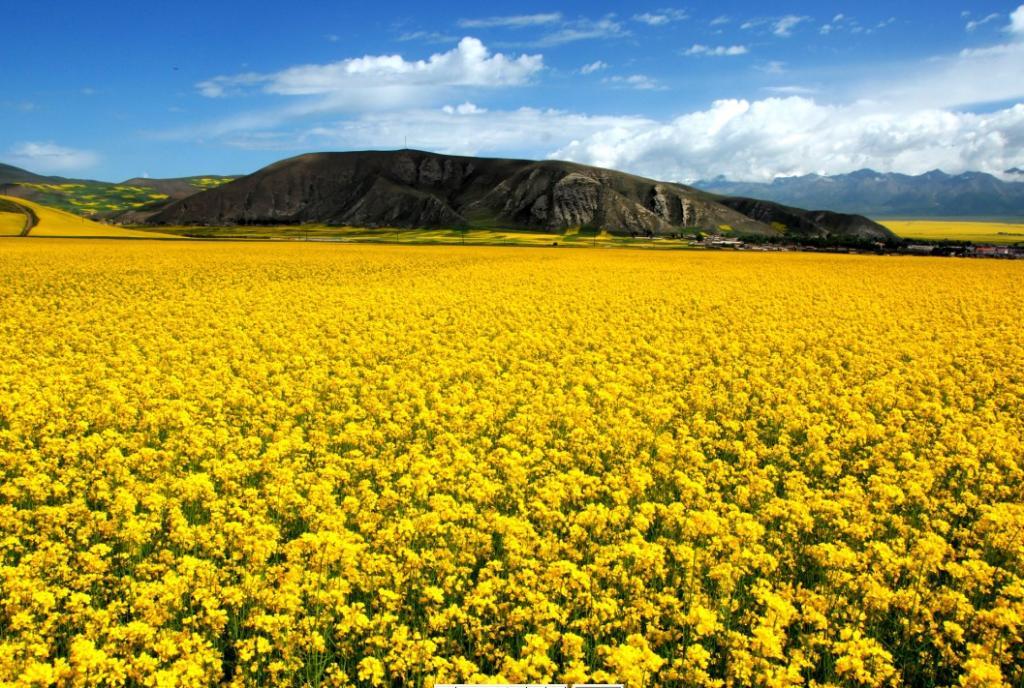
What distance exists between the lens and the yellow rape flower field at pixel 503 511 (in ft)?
19.4

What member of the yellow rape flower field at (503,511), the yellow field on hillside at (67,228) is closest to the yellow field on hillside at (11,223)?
the yellow field on hillside at (67,228)

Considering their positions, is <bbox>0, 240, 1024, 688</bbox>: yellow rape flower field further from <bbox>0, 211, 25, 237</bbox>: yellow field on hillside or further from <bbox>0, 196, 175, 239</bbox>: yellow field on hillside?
<bbox>0, 196, 175, 239</bbox>: yellow field on hillside

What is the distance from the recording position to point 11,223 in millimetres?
88375

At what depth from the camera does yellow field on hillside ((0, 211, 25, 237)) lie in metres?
80.0

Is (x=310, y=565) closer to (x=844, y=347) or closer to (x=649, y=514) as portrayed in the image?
(x=649, y=514)

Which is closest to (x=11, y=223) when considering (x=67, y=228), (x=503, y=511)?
(x=67, y=228)

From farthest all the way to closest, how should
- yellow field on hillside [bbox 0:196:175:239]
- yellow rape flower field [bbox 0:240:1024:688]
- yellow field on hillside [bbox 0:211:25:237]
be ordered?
yellow field on hillside [bbox 0:196:175:239] < yellow field on hillside [bbox 0:211:25:237] < yellow rape flower field [bbox 0:240:1024:688]

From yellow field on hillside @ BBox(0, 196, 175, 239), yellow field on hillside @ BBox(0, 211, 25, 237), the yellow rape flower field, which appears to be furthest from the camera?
yellow field on hillside @ BBox(0, 196, 175, 239)

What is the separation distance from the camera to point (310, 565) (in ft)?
22.8

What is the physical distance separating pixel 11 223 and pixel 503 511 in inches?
4283

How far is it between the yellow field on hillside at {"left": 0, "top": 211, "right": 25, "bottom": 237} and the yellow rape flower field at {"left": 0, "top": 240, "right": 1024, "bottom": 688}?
3142 inches

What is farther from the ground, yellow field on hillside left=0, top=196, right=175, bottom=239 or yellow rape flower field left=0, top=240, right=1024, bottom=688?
yellow field on hillside left=0, top=196, right=175, bottom=239

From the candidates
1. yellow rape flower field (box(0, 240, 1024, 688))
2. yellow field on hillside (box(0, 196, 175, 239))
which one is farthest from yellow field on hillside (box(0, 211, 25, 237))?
yellow rape flower field (box(0, 240, 1024, 688))

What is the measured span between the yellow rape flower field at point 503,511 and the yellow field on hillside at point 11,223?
7981cm
